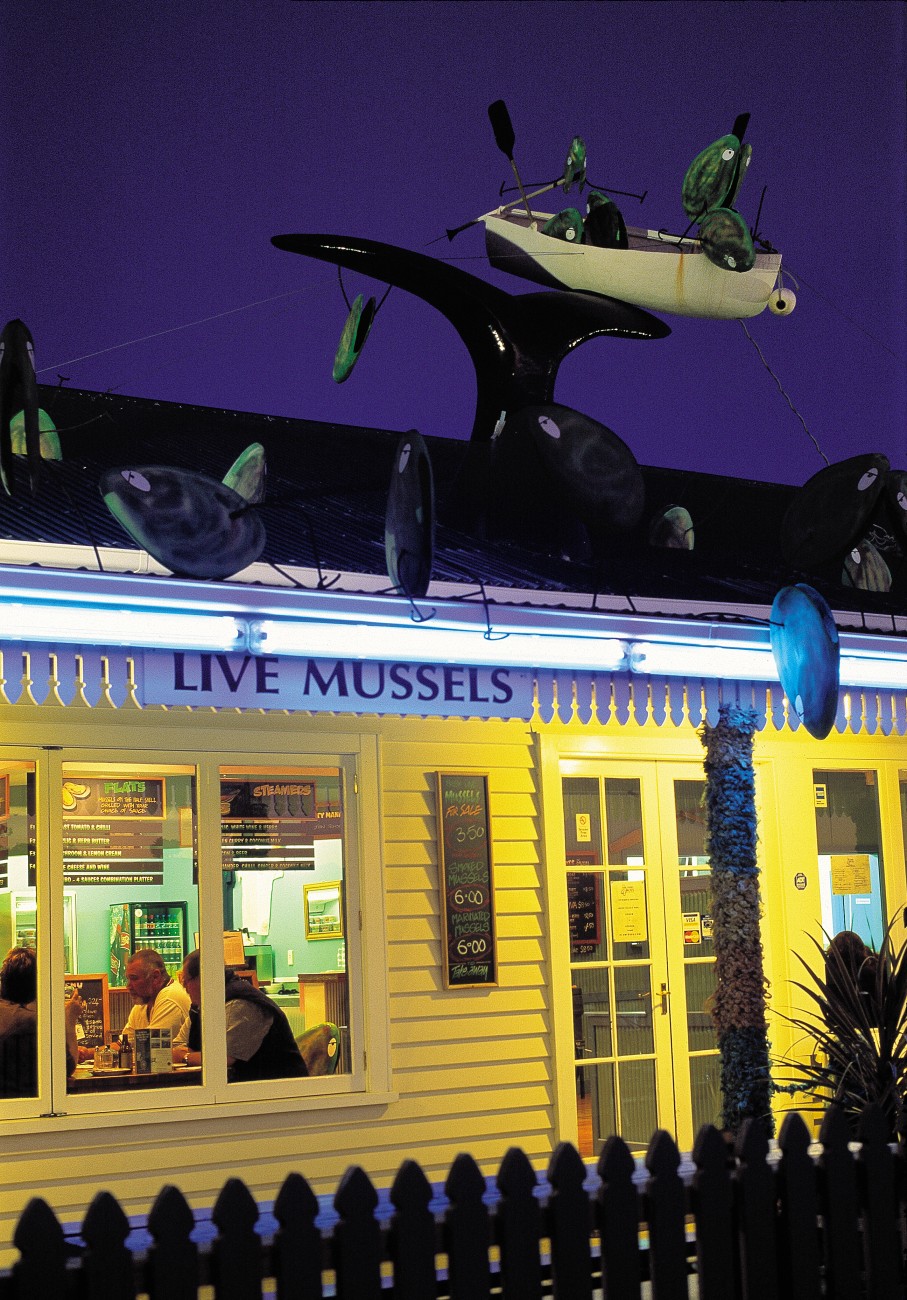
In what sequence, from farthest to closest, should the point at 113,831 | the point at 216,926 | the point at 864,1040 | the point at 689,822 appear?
the point at 689,822
the point at 216,926
the point at 113,831
the point at 864,1040

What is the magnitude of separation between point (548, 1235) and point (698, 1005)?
19.9 ft

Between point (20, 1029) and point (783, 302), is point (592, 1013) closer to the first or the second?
point (20, 1029)

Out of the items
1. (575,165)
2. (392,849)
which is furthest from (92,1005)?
(575,165)

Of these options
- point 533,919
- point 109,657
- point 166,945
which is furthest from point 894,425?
point 109,657

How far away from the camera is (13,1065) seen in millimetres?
8297

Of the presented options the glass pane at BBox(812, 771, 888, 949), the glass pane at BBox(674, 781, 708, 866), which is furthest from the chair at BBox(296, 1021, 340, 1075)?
the glass pane at BBox(812, 771, 888, 949)

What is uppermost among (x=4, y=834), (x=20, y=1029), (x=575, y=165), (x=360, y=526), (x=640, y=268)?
(x=575, y=165)

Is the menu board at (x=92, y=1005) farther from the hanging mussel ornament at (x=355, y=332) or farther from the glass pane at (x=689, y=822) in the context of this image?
Result: the glass pane at (x=689, y=822)

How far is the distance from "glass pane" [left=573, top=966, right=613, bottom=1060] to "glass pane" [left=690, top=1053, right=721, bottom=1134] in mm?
666

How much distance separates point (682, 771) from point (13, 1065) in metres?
4.93

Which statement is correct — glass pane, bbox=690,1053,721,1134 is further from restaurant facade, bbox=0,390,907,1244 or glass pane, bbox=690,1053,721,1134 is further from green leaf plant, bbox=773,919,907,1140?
green leaf plant, bbox=773,919,907,1140

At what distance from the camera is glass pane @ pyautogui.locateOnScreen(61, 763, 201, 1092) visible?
28.4 ft

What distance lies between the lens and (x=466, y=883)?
9.76m

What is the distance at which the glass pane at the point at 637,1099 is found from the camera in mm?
10305
